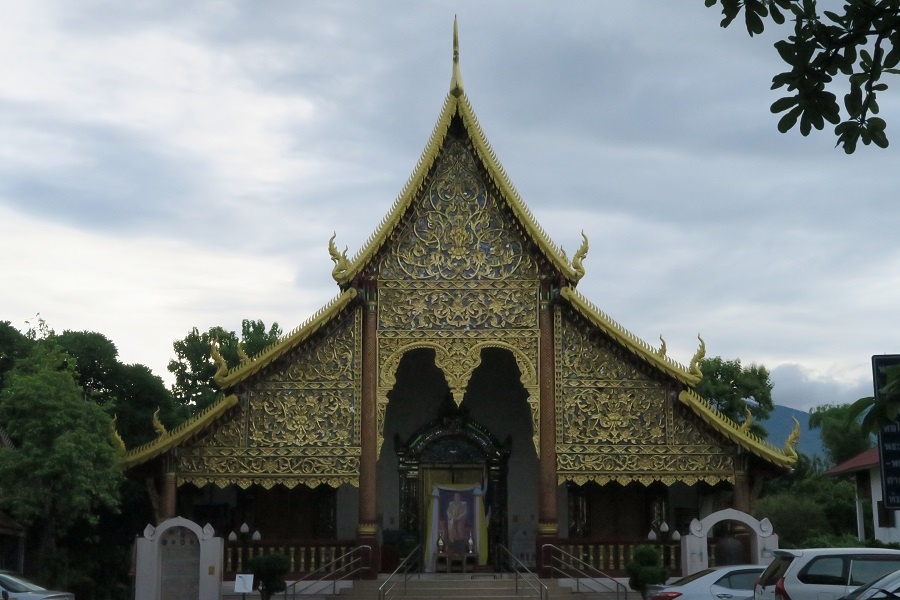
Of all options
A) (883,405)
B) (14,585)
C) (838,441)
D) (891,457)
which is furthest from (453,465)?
(838,441)

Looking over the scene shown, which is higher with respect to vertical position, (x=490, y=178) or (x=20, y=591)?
(x=490, y=178)

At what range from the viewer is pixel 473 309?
20.3m

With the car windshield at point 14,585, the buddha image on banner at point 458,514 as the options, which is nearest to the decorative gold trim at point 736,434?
the buddha image on banner at point 458,514

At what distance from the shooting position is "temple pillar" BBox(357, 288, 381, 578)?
63.5 feet

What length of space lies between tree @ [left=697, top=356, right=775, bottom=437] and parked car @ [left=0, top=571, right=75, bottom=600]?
2766cm

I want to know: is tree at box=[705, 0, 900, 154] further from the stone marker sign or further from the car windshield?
→ the stone marker sign

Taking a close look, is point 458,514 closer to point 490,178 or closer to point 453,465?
point 453,465

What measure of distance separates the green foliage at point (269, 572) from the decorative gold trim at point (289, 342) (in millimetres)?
3397

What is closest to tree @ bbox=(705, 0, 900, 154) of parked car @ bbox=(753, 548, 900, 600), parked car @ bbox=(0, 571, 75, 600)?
parked car @ bbox=(753, 548, 900, 600)

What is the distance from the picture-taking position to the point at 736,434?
65.2 feet

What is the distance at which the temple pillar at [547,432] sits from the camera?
19547 mm

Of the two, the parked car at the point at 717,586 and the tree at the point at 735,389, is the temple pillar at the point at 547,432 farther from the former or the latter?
the tree at the point at 735,389

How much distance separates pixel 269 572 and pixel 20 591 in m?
4.50

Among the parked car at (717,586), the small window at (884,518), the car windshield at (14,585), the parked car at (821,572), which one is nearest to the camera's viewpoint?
the parked car at (821,572)
